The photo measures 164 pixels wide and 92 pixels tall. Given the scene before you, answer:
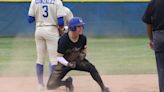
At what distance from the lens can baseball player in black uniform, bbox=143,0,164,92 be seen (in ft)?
18.9

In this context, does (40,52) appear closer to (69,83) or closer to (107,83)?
(69,83)

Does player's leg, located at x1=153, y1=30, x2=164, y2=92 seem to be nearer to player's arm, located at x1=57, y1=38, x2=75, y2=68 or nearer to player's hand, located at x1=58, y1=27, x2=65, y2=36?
player's arm, located at x1=57, y1=38, x2=75, y2=68

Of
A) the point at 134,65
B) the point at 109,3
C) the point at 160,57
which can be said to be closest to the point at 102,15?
the point at 109,3

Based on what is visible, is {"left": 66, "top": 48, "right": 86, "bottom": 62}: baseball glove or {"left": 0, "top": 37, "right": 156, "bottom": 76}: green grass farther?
{"left": 0, "top": 37, "right": 156, "bottom": 76}: green grass

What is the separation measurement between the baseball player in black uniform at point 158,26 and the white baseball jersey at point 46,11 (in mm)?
2884

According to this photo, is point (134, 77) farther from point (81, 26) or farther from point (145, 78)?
point (81, 26)

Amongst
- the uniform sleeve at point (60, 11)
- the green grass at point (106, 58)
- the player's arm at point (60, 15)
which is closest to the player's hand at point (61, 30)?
the player's arm at point (60, 15)

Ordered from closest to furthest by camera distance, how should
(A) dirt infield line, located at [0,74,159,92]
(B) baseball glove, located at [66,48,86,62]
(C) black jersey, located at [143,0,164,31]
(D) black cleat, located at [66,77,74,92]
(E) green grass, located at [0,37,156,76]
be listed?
(C) black jersey, located at [143,0,164,31], (B) baseball glove, located at [66,48,86,62], (D) black cleat, located at [66,77,74,92], (A) dirt infield line, located at [0,74,159,92], (E) green grass, located at [0,37,156,76]

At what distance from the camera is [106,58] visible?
1385cm

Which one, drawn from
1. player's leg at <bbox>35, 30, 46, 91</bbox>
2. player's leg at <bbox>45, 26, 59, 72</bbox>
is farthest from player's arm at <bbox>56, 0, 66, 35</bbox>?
player's leg at <bbox>35, 30, 46, 91</bbox>

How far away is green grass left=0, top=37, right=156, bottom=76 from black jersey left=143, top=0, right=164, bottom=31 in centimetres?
517

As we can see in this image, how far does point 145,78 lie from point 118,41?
365 inches

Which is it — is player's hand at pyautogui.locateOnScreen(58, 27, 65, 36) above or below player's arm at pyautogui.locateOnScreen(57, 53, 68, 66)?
above

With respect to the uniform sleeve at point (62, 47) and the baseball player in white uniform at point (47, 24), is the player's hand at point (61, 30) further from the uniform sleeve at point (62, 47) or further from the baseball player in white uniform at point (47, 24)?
the uniform sleeve at point (62, 47)
